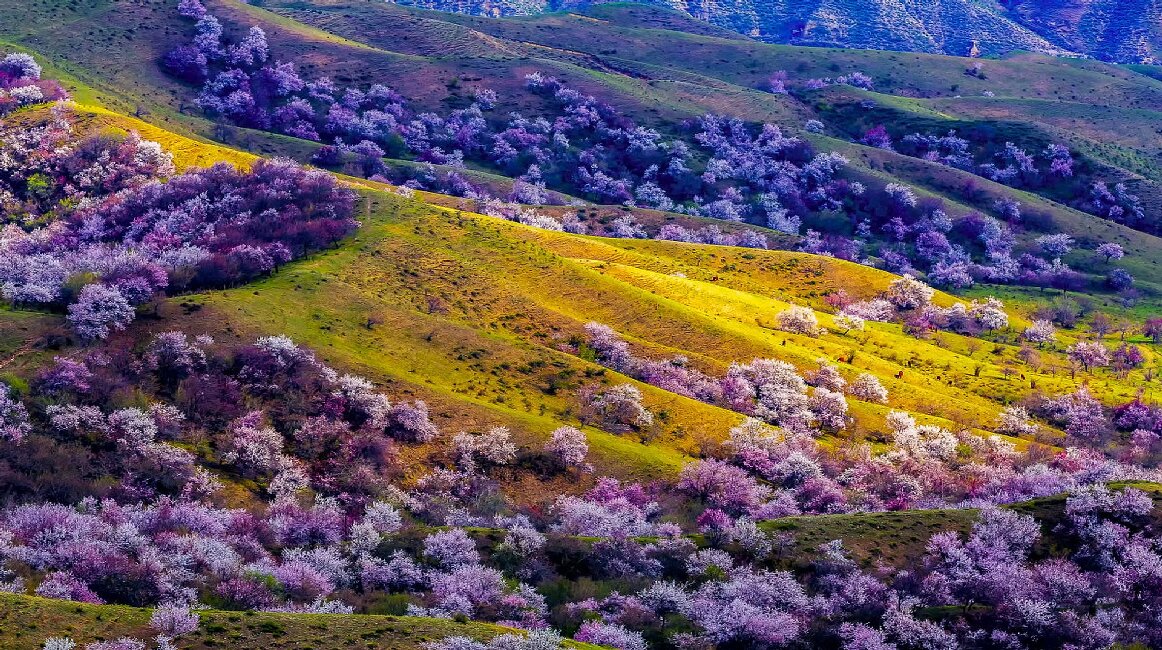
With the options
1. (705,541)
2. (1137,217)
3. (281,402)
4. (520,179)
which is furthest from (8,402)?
(1137,217)

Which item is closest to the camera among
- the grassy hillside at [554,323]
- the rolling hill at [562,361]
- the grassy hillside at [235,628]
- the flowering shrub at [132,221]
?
the grassy hillside at [235,628]

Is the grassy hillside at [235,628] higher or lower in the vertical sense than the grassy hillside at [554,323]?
higher

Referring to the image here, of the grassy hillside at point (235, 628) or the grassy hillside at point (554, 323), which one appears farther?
the grassy hillside at point (554, 323)

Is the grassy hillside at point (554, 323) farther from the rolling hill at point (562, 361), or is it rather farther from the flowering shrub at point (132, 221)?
the flowering shrub at point (132, 221)

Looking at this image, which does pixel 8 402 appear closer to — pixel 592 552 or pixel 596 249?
pixel 592 552

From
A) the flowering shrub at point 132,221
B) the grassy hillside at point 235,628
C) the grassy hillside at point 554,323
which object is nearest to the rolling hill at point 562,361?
the grassy hillside at point 235,628

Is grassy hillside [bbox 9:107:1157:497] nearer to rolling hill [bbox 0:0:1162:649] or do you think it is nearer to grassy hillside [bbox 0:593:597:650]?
rolling hill [bbox 0:0:1162:649]

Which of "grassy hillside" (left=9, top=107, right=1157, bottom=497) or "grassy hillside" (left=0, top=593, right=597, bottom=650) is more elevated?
"grassy hillside" (left=0, top=593, right=597, bottom=650)

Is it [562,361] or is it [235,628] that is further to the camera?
[562,361]

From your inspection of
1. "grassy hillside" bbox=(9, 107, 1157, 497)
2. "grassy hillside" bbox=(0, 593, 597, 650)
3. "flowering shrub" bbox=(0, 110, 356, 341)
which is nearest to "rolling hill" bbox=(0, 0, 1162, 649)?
"grassy hillside" bbox=(0, 593, 597, 650)

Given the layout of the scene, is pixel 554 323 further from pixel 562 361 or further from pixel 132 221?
pixel 132 221

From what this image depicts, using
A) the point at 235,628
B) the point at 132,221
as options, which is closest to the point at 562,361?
the point at 235,628
